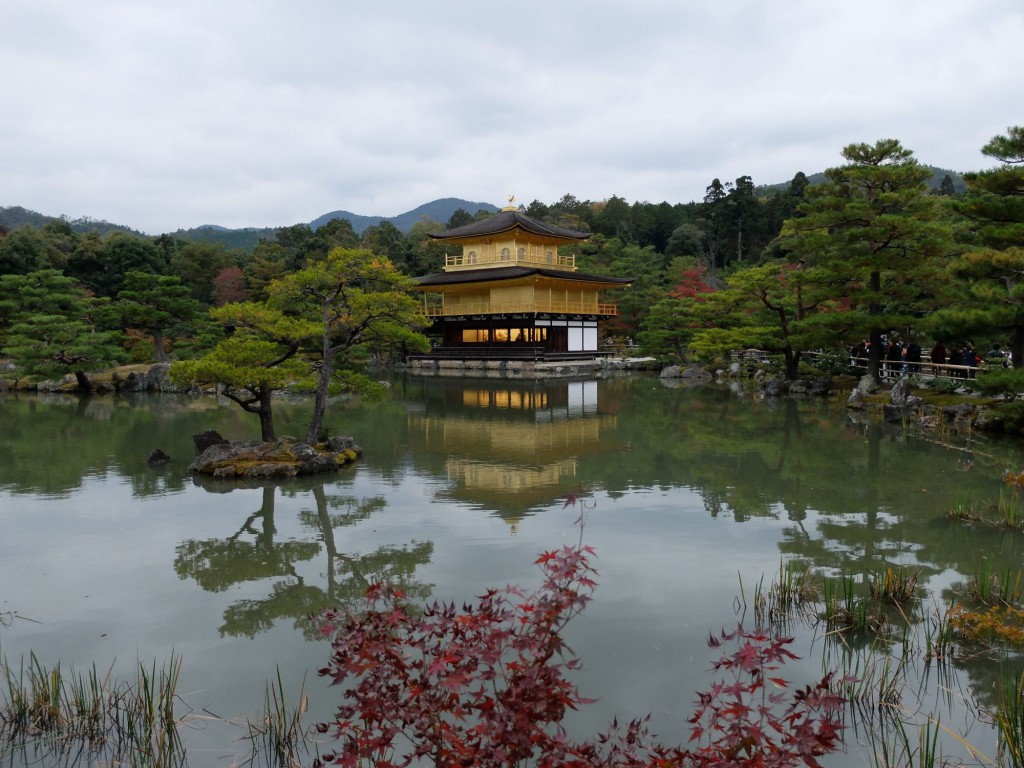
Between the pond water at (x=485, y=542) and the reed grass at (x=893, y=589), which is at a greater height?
the reed grass at (x=893, y=589)

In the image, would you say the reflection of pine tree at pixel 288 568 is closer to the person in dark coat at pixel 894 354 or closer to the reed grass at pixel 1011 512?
the reed grass at pixel 1011 512

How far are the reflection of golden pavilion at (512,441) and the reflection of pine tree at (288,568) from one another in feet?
5.97

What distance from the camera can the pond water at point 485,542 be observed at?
457 centimetres

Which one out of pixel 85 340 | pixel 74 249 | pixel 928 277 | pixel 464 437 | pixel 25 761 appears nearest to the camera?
pixel 25 761

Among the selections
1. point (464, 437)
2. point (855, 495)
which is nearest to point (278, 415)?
point (464, 437)

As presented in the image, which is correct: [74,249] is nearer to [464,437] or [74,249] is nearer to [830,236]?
[464,437]

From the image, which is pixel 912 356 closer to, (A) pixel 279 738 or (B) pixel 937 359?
(B) pixel 937 359

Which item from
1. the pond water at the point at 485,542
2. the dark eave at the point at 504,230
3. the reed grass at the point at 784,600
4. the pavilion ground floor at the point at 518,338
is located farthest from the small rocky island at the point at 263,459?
the dark eave at the point at 504,230

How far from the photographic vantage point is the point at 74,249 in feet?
127

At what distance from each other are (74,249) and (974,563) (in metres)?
43.7

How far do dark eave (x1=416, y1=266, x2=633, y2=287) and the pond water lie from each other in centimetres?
1799

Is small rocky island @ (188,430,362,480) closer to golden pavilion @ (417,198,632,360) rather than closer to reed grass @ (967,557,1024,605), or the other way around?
reed grass @ (967,557,1024,605)

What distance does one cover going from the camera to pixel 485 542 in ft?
23.7

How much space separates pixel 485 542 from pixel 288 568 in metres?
1.93
